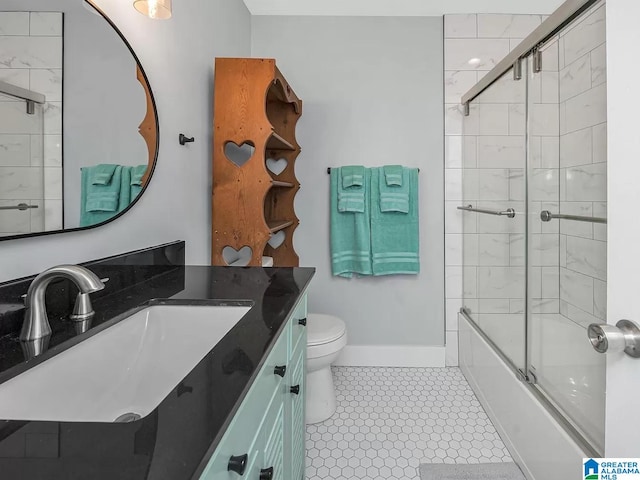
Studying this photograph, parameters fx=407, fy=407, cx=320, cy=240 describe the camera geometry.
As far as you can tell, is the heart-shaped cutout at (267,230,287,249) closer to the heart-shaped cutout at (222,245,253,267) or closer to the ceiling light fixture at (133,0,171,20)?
the heart-shaped cutout at (222,245,253,267)

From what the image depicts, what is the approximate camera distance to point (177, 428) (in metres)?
0.48

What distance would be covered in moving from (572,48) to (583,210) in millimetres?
573

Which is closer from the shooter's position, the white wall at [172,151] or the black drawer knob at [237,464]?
the black drawer knob at [237,464]

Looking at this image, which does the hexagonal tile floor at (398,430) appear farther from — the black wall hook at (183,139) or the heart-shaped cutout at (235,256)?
the black wall hook at (183,139)

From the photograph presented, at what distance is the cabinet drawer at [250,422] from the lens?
0.54 metres

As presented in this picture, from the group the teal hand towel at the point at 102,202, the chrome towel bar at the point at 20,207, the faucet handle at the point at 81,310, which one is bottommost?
the faucet handle at the point at 81,310

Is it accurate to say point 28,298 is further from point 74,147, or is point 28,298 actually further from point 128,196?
point 128,196

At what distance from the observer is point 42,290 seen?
0.78 m

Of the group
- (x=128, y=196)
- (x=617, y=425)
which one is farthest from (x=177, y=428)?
(x=128, y=196)

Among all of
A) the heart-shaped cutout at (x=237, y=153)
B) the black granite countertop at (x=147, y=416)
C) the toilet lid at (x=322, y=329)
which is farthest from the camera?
the heart-shaped cutout at (x=237, y=153)

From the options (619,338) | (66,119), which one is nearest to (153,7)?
(66,119)

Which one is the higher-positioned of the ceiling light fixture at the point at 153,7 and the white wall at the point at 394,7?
the white wall at the point at 394,7

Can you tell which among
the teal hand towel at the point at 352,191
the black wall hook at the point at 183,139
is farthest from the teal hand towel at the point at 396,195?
the black wall hook at the point at 183,139

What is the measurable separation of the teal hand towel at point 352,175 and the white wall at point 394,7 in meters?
0.99
